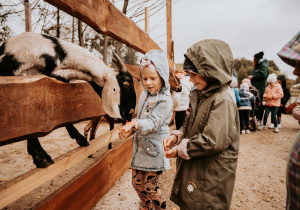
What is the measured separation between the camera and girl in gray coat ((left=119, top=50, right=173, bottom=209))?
1679 mm

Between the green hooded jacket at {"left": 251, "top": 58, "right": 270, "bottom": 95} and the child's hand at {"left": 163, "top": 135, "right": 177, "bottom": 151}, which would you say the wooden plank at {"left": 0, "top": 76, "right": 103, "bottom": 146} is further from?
the green hooded jacket at {"left": 251, "top": 58, "right": 270, "bottom": 95}

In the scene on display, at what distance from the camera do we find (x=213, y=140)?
1.12 metres

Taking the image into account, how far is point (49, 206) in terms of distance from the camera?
1.53 meters

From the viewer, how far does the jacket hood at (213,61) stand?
122 cm

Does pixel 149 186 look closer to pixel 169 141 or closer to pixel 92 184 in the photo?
pixel 169 141

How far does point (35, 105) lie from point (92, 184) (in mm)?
1345

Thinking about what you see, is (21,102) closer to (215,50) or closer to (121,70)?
(121,70)


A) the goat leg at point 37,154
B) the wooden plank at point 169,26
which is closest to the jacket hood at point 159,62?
the goat leg at point 37,154

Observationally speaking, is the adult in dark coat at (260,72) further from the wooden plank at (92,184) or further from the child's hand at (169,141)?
the child's hand at (169,141)

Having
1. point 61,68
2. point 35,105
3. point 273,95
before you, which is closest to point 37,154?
point 35,105

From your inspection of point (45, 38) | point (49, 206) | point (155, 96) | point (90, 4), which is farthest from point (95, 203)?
point (90, 4)

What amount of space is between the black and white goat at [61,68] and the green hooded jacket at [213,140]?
826mm

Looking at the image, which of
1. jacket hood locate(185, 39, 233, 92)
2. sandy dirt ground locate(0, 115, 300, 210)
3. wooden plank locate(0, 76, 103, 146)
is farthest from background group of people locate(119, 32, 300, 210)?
sandy dirt ground locate(0, 115, 300, 210)

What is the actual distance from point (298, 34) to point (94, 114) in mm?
1735
